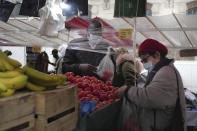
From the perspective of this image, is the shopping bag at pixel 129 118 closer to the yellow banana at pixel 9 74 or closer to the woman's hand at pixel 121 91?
the woman's hand at pixel 121 91

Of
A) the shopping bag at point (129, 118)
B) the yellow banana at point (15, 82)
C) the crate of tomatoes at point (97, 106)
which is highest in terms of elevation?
the yellow banana at point (15, 82)

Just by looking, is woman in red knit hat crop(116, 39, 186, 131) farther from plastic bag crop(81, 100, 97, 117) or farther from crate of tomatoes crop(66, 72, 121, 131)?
plastic bag crop(81, 100, 97, 117)

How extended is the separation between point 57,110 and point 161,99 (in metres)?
1.09

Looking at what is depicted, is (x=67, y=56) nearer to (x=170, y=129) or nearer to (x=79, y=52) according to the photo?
(x=79, y=52)

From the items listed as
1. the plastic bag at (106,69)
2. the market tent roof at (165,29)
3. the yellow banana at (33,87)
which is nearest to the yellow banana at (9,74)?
the yellow banana at (33,87)

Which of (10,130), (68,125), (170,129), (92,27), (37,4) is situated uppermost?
(37,4)

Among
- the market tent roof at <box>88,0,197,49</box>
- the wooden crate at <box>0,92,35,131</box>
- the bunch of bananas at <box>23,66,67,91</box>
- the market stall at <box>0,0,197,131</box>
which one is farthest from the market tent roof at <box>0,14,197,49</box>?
the wooden crate at <box>0,92,35,131</box>

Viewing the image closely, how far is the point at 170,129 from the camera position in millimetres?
2412

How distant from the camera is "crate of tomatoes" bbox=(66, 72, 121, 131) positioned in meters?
1.99

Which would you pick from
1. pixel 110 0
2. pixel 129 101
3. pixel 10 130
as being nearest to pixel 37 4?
pixel 129 101

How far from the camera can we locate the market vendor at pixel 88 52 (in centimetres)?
320

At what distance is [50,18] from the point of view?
11.2 ft

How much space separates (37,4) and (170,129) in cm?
302

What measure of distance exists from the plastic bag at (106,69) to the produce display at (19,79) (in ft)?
4.95
